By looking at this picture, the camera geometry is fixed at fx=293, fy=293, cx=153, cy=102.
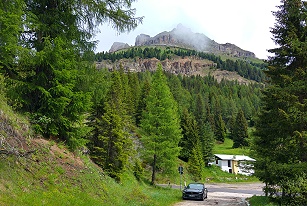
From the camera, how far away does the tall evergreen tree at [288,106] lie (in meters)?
12.1

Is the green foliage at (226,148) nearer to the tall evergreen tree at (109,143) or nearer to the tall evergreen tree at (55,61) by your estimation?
the tall evergreen tree at (109,143)

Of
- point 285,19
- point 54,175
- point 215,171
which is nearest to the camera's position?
point 54,175

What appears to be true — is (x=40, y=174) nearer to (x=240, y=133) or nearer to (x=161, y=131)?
(x=161, y=131)

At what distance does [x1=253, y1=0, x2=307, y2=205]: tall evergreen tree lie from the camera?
39.7ft

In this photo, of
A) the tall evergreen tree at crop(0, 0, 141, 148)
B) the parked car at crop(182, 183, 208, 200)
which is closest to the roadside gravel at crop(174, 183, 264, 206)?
the parked car at crop(182, 183, 208, 200)

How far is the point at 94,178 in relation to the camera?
42.4ft

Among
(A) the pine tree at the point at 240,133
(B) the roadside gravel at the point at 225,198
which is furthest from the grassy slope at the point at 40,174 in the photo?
(A) the pine tree at the point at 240,133

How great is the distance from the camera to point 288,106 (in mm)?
12742

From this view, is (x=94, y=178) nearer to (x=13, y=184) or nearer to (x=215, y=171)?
(x=13, y=184)

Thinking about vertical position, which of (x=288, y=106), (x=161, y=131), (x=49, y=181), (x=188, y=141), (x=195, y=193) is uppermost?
(x=288, y=106)

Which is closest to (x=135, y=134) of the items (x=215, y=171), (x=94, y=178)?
(x=215, y=171)

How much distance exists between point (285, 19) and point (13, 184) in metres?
13.9

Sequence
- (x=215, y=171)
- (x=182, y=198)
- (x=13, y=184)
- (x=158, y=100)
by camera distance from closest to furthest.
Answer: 1. (x=13, y=184)
2. (x=182, y=198)
3. (x=158, y=100)
4. (x=215, y=171)

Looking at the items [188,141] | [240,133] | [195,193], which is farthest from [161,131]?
[240,133]
